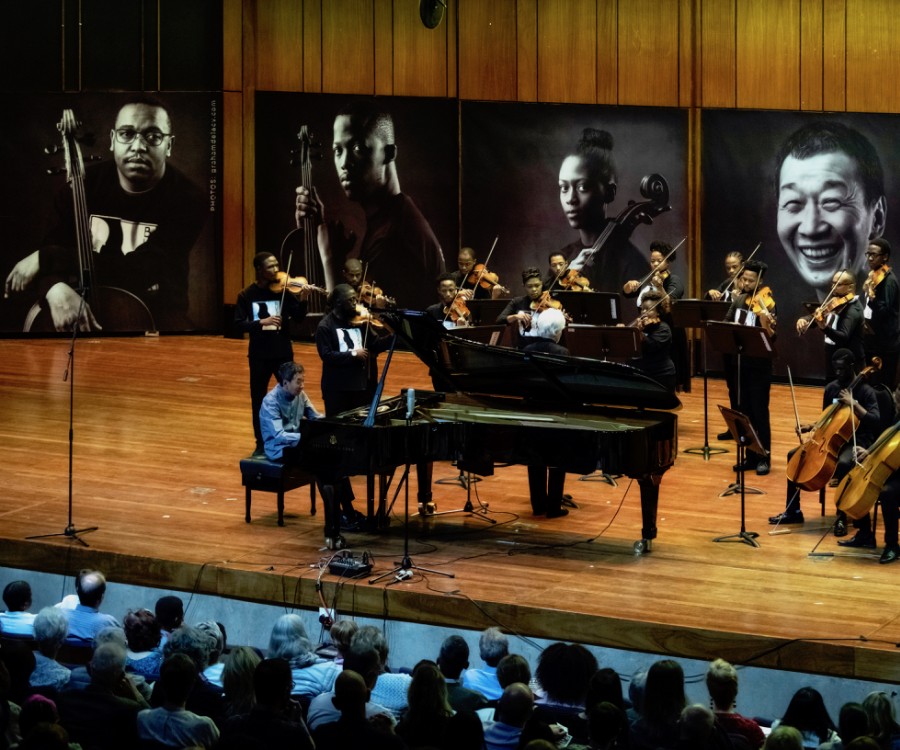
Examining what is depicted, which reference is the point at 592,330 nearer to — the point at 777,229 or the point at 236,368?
the point at 777,229

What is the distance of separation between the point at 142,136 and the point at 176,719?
37.6ft

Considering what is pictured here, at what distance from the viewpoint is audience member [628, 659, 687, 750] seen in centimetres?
549

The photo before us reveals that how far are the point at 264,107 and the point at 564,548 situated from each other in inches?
336

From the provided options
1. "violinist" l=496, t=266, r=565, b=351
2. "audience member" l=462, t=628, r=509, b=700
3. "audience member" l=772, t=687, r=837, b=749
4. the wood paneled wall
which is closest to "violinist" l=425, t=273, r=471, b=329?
"violinist" l=496, t=266, r=565, b=351

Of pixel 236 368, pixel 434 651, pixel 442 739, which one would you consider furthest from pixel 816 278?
pixel 442 739

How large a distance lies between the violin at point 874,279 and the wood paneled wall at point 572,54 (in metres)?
3.40

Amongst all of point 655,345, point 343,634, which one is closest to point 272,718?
point 343,634

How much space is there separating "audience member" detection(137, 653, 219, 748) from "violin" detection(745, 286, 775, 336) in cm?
626

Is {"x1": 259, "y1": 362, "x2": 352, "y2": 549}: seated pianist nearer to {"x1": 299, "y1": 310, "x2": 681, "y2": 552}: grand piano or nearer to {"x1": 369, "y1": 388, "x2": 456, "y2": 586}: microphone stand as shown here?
{"x1": 299, "y1": 310, "x2": 681, "y2": 552}: grand piano

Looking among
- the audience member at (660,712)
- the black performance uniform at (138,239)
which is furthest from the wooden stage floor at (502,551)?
the black performance uniform at (138,239)

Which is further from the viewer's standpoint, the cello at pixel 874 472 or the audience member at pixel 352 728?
the cello at pixel 874 472

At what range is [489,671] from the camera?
6.55 meters

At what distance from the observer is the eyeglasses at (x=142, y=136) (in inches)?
627

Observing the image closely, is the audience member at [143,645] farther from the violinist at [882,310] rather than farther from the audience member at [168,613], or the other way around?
the violinist at [882,310]
